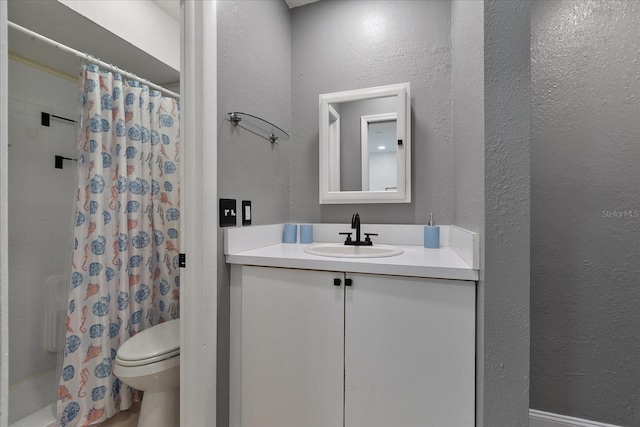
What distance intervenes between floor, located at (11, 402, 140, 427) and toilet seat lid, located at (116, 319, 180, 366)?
528mm

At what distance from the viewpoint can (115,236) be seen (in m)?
1.60

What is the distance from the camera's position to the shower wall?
5.80 ft

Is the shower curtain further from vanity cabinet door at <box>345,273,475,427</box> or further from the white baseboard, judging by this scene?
the white baseboard

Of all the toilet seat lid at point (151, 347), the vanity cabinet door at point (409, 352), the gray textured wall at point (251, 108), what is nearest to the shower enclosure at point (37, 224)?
the toilet seat lid at point (151, 347)

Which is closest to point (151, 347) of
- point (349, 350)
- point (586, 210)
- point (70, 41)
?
point (349, 350)

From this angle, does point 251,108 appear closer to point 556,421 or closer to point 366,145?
point 366,145

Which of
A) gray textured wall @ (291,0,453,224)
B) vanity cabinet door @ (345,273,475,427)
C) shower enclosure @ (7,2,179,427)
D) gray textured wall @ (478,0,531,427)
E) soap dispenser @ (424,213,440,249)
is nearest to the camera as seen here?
gray textured wall @ (478,0,531,427)

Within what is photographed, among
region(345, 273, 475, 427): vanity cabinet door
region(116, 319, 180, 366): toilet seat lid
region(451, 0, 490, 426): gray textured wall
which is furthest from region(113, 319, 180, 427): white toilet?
region(451, 0, 490, 426): gray textured wall

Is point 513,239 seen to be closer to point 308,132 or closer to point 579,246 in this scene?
point 579,246

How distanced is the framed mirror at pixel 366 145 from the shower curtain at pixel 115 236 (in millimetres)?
1015

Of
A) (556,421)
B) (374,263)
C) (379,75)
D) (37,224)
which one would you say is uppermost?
(379,75)

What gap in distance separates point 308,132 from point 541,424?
199cm

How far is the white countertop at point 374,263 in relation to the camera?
0.97 m

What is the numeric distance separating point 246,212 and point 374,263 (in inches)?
27.0
